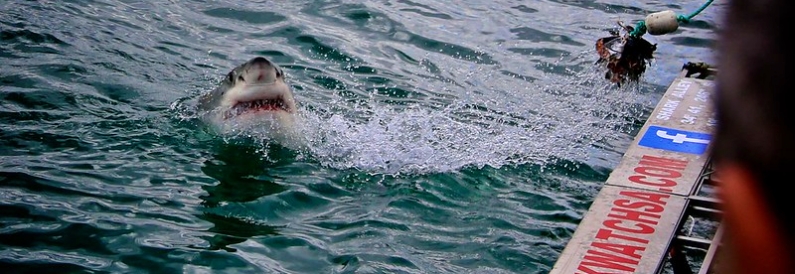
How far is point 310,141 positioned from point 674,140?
7.26ft

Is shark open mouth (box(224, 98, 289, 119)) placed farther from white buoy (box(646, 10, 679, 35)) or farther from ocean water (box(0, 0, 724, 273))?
white buoy (box(646, 10, 679, 35))

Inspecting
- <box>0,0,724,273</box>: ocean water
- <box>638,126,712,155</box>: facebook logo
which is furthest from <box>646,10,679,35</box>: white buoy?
<box>0,0,724,273</box>: ocean water

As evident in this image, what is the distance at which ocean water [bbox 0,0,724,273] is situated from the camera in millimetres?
4570

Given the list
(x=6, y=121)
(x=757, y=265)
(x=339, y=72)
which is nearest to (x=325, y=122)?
(x=339, y=72)

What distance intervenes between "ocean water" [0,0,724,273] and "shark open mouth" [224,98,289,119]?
22cm

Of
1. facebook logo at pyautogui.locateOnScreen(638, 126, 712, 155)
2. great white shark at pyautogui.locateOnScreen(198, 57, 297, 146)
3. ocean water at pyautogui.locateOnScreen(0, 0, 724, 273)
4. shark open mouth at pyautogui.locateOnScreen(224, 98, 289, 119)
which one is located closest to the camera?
ocean water at pyautogui.locateOnScreen(0, 0, 724, 273)

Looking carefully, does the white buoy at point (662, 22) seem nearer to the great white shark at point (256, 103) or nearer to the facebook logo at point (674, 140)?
the facebook logo at point (674, 140)

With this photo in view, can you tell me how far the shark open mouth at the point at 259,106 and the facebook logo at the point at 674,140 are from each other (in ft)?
7.01

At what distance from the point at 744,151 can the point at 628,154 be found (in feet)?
17.3

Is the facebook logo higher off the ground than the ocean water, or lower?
higher

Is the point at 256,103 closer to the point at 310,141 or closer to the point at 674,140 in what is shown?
the point at 310,141

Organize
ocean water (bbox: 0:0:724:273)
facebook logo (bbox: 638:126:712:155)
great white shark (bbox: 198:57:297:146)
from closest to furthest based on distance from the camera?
ocean water (bbox: 0:0:724:273) → great white shark (bbox: 198:57:297:146) → facebook logo (bbox: 638:126:712:155)

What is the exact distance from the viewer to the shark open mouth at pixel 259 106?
5547 millimetres

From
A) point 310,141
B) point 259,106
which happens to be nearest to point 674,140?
point 310,141
